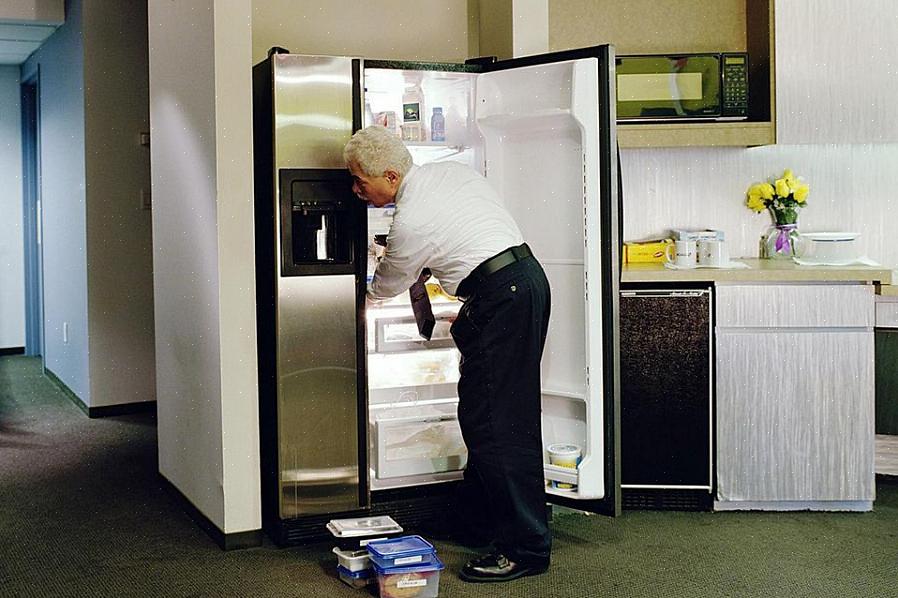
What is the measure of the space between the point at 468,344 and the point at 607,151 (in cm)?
76

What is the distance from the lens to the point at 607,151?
11.5 feet

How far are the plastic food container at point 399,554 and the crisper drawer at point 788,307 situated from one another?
149cm

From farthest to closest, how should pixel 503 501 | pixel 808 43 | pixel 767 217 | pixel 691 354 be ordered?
pixel 767 217 < pixel 808 43 < pixel 691 354 < pixel 503 501

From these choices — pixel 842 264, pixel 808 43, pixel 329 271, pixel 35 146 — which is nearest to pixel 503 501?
pixel 329 271

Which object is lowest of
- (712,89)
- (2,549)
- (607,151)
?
(2,549)

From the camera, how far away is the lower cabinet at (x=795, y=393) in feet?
13.3

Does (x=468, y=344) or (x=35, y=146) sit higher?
(x=35, y=146)

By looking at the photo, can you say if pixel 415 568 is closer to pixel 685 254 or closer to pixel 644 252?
pixel 685 254

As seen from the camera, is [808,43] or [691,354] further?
[808,43]

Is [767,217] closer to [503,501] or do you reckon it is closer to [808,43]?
[808,43]

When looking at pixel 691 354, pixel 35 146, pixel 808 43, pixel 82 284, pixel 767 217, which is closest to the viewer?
pixel 691 354

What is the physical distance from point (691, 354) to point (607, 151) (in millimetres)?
964

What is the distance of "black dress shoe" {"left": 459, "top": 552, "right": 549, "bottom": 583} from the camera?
3408 mm

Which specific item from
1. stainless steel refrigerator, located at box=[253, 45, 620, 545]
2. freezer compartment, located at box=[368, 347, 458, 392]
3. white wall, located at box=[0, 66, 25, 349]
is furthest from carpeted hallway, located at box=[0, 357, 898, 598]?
white wall, located at box=[0, 66, 25, 349]
